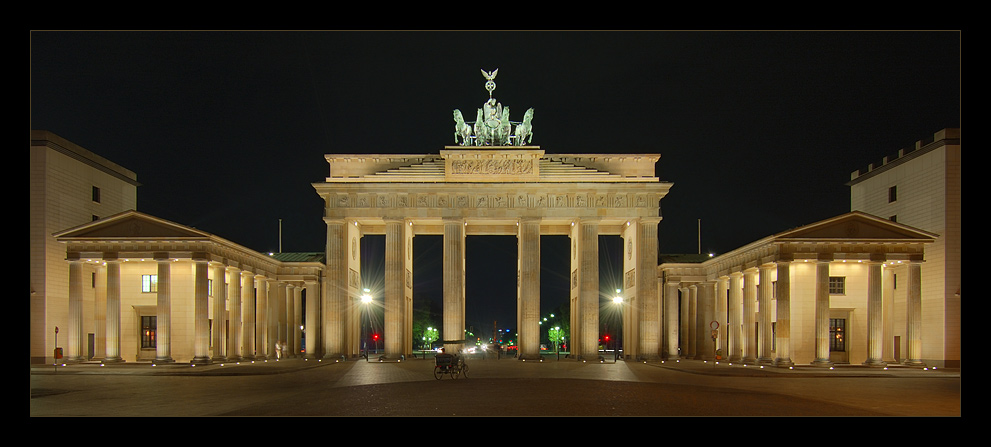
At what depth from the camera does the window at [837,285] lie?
5419 centimetres

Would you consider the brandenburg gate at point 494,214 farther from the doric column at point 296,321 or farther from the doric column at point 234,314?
the doric column at point 296,321

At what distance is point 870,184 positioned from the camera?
200 ft

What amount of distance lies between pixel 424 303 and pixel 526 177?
9552 cm

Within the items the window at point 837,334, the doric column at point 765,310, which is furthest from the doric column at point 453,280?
the window at point 837,334

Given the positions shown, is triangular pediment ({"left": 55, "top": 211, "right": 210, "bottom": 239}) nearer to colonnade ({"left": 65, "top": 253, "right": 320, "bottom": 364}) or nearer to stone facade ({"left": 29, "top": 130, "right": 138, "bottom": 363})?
colonnade ({"left": 65, "top": 253, "right": 320, "bottom": 364})

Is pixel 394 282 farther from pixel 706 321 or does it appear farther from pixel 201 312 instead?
pixel 706 321

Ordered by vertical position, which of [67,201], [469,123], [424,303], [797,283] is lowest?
[424,303]

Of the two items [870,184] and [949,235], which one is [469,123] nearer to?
[870,184]

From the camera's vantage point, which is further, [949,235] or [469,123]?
[469,123]

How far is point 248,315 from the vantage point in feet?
195

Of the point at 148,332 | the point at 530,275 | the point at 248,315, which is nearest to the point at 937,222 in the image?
the point at 530,275

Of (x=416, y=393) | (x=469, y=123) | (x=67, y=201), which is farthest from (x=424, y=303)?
(x=416, y=393)

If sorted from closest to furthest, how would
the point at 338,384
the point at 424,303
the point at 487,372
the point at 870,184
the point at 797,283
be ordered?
the point at 338,384
the point at 487,372
the point at 797,283
the point at 870,184
the point at 424,303

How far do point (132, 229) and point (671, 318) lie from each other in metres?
41.2
